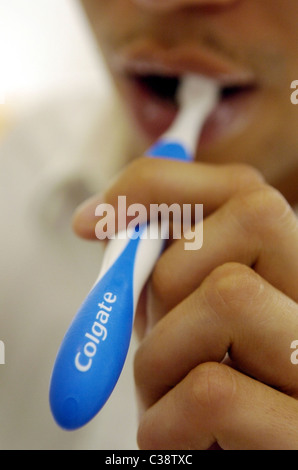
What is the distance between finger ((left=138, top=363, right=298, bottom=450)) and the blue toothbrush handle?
0.04m

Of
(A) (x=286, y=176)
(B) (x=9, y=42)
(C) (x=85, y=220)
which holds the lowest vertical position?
(C) (x=85, y=220)

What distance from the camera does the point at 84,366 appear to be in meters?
0.17

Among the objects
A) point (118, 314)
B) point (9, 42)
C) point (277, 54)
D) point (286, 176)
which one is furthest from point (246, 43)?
point (9, 42)

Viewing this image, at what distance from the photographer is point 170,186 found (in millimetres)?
275

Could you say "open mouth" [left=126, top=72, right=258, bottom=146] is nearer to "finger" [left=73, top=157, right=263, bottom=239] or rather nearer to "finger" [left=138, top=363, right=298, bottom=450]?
"finger" [left=73, top=157, right=263, bottom=239]

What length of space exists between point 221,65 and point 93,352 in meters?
0.29

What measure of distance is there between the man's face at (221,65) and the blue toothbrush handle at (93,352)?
0.77ft

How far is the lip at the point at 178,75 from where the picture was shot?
0.39m

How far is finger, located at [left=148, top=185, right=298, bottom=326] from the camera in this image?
25 centimetres

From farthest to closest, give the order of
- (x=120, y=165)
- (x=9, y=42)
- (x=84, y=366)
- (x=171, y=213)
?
1. (x=9, y=42)
2. (x=120, y=165)
3. (x=171, y=213)
4. (x=84, y=366)

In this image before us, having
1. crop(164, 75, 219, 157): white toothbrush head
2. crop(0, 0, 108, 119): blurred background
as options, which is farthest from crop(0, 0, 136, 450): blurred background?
crop(164, 75, 219, 157): white toothbrush head

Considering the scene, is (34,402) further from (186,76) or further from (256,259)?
(186,76)

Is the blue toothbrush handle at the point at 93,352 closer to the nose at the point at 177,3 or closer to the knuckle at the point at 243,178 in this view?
the knuckle at the point at 243,178

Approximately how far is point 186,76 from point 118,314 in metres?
0.28
